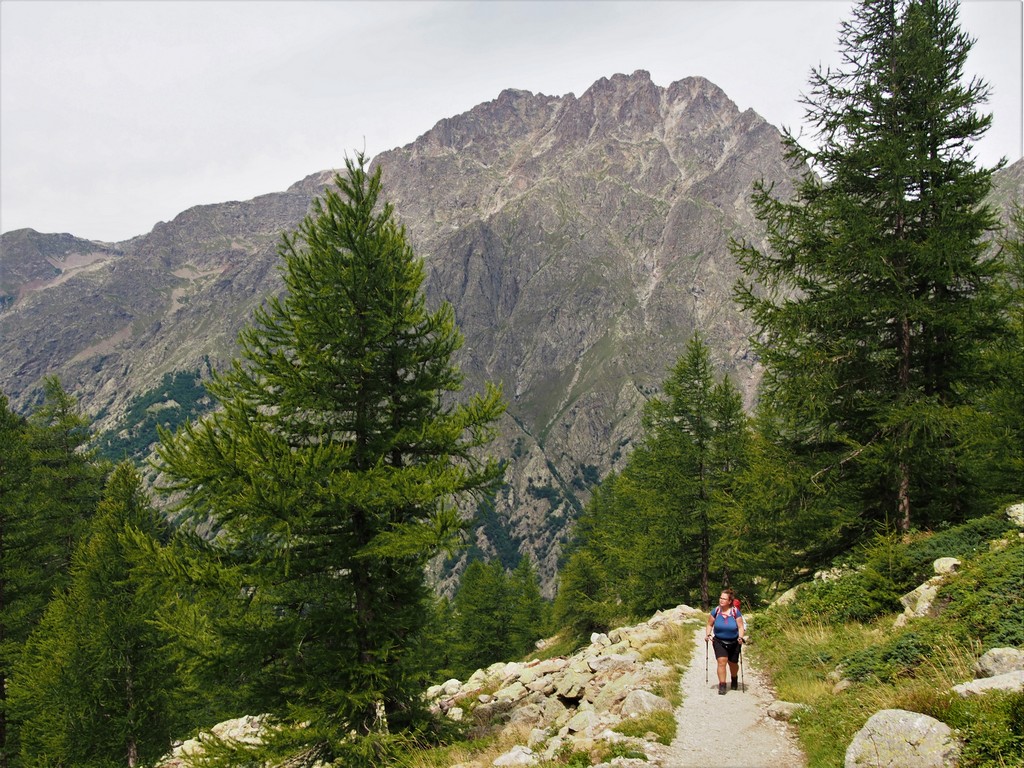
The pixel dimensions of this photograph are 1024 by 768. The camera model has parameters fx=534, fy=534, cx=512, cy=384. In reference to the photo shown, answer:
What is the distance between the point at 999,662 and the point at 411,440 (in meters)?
9.28

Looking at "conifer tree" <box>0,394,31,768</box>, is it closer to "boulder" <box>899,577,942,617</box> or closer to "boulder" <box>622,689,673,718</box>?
"boulder" <box>622,689,673,718</box>

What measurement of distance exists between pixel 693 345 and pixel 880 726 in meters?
22.7

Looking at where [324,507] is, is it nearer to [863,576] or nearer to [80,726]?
[863,576]

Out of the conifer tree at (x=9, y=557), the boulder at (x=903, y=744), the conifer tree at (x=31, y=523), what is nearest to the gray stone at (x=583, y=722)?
the boulder at (x=903, y=744)

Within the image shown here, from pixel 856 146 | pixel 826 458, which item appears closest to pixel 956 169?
pixel 856 146

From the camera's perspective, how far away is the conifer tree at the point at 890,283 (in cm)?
1211

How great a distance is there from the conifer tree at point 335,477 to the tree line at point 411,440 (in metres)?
0.06

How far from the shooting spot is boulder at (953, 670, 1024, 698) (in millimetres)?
5497

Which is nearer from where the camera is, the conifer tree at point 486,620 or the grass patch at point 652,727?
the grass patch at point 652,727

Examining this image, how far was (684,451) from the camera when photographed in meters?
25.1

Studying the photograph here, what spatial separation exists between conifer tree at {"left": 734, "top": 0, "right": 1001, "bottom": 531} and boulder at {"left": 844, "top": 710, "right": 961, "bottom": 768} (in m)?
7.86

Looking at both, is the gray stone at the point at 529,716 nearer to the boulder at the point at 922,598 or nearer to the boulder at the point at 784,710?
the boulder at the point at 784,710

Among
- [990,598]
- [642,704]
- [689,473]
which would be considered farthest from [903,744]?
[689,473]

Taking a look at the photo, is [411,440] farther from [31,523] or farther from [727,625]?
[31,523]
